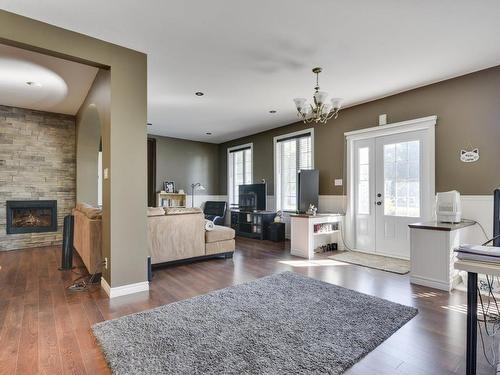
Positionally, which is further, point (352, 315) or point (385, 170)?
point (385, 170)

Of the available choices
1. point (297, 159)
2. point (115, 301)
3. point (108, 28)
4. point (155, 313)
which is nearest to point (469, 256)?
point (155, 313)

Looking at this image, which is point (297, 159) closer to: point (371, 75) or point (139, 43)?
point (371, 75)

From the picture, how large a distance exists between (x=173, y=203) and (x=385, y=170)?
558 centimetres

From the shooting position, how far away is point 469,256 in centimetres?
143

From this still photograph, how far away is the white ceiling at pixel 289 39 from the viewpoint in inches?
92.5

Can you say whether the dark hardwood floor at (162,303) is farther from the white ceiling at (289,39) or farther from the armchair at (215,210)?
the armchair at (215,210)

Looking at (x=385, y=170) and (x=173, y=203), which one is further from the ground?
(x=385, y=170)

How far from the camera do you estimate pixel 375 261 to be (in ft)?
14.2

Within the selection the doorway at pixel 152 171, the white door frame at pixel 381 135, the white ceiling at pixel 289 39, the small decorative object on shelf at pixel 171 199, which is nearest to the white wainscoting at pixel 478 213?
the white door frame at pixel 381 135

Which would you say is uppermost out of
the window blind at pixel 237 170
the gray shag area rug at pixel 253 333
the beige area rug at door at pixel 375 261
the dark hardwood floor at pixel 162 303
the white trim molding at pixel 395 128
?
the white trim molding at pixel 395 128

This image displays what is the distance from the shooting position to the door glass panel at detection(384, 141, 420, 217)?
167 inches

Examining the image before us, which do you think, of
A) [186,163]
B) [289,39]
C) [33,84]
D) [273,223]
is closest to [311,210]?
[273,223]

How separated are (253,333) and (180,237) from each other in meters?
2.23

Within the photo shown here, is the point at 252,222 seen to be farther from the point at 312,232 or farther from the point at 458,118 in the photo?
the point at 458,118
